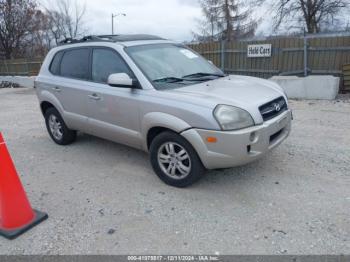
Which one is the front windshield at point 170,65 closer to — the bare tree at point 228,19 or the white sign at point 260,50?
the white sign at point 260,50

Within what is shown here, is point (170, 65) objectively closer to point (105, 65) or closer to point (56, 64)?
point (105, 65)

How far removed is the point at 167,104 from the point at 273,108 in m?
1.27

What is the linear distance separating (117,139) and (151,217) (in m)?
1.51

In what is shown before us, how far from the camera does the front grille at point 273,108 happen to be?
3550 mm

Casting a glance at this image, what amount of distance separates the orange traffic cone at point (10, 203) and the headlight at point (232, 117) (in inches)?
83.8

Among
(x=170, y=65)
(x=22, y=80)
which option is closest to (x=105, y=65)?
(x=170, y=65)

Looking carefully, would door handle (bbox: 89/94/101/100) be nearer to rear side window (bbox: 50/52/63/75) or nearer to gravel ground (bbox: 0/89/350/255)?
gravel ground (bbox: 0/89/350/255)

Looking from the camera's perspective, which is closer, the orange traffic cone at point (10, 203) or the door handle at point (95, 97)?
the orange traffic cone at point (10, 203)

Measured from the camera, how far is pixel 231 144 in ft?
10.8

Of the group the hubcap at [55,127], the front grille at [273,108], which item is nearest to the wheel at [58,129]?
the hubcap at [55,127]

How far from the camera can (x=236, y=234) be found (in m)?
2.92

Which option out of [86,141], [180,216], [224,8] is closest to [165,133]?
[180,216]

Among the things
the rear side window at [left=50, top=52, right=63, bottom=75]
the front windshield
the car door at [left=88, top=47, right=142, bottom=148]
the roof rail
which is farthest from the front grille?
the rear side window at [left=50, top=52, right=63, bottom=75]

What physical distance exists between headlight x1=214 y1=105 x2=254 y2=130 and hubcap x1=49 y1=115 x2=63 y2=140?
3.32 metres
